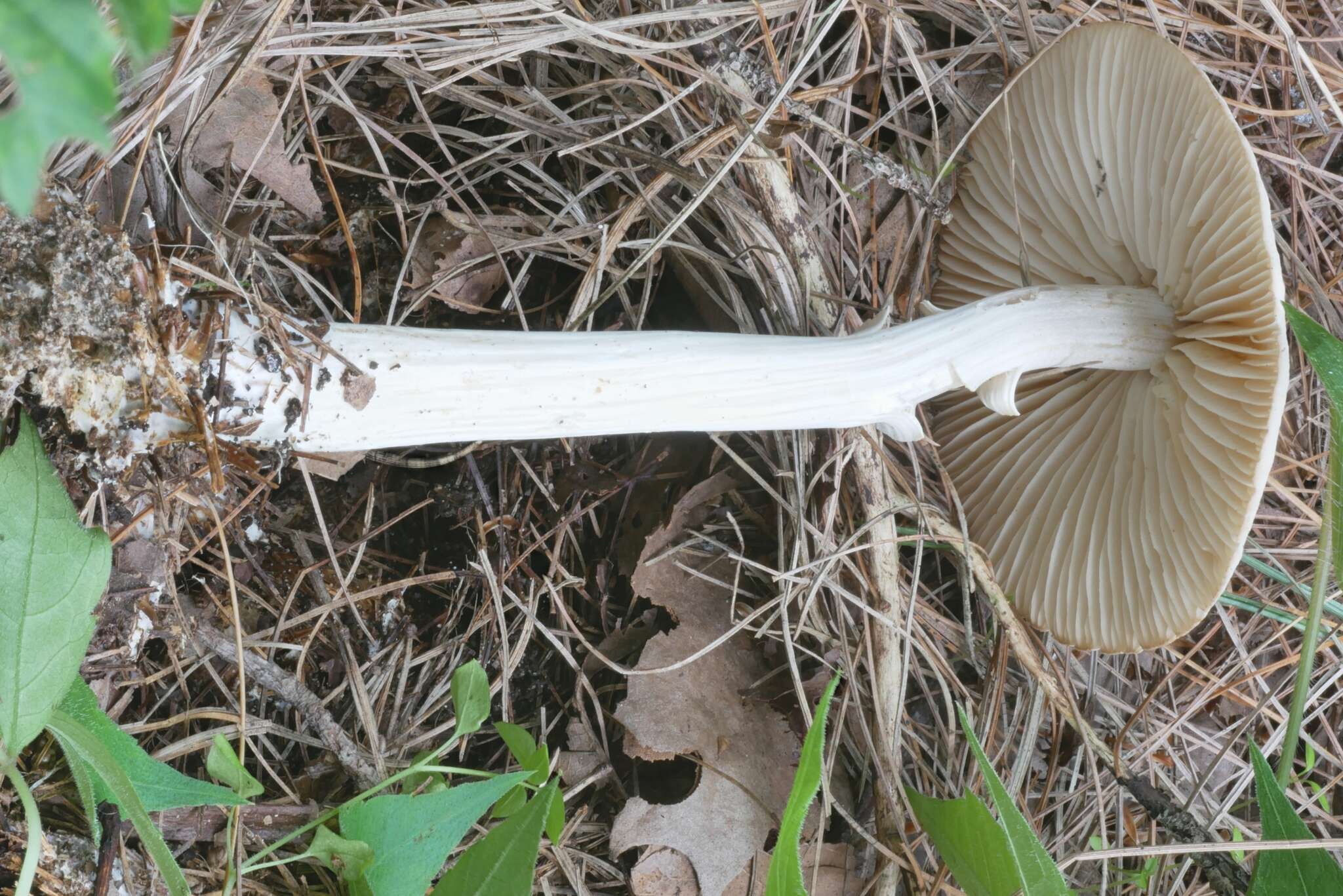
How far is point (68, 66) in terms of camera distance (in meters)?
0.72

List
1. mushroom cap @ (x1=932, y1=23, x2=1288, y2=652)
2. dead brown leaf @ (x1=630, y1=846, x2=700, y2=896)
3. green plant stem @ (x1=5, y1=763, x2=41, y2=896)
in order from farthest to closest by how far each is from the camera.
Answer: dead brown leaf @ (x1=630, y1=846, x2=700, y2=896)
mushroom cap @ (x1=932, y1=23, x2=1288, y2=652)
green plant stem @ (x1=5, y1=763, x2=41, y2=896)

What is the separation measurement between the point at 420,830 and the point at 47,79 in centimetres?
123

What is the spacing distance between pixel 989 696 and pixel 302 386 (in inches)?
68.3

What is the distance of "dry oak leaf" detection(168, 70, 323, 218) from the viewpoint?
1.82 metres

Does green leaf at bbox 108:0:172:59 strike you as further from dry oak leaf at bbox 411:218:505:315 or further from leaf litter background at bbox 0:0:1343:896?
dry oak leaf at bbox 411:218:505:315

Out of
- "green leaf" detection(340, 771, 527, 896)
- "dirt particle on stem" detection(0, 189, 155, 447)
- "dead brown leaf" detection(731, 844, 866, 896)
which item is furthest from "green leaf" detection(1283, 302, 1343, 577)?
"dirt particle on stem" detection(0, 189, 155, 447)

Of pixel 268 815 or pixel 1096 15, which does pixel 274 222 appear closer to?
pixel 268 815

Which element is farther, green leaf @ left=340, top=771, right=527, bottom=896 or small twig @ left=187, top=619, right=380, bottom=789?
small twig @ left=187, top=619, right=380, bottom=789

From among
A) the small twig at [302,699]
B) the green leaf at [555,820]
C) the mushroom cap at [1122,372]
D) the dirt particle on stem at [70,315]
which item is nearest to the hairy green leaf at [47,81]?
the dirt particle on stem at [70,315]

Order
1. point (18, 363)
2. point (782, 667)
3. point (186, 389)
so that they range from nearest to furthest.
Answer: point (18, 363) → point (186, 389) → point (782, 667)

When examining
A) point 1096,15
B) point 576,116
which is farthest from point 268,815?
point 1096,15

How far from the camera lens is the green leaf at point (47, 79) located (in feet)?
2.35

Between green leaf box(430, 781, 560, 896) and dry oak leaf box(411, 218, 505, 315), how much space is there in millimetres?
1117

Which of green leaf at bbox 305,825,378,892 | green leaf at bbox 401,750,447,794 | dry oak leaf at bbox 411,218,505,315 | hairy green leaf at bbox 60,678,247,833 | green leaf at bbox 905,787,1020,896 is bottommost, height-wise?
green leaf at bbox 905,787,1020,896
